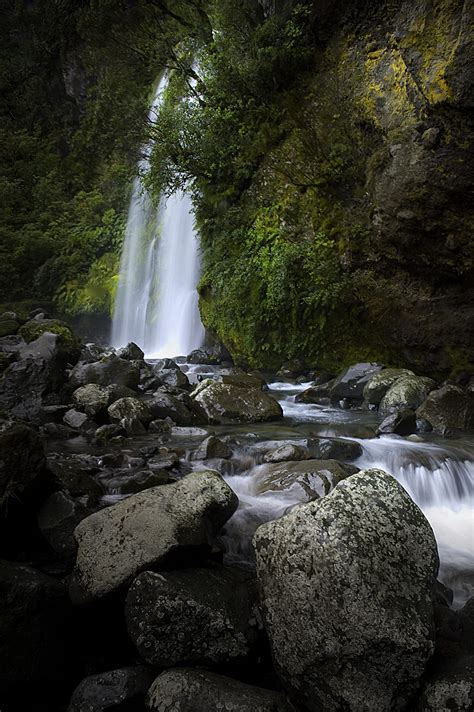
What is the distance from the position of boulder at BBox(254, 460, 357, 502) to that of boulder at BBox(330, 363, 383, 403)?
12.5ft

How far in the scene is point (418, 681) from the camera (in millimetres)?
2381

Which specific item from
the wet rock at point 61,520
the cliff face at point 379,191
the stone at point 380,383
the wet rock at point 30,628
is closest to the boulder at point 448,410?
the stone at point 380,383

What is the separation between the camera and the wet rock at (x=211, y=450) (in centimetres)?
559

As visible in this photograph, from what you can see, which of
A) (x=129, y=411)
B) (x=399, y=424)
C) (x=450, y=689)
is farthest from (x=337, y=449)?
(x=450, y=689)

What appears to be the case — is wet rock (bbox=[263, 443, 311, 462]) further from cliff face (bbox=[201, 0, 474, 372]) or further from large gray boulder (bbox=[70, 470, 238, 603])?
cliff face (bbox=[201, 0, 474, 372])

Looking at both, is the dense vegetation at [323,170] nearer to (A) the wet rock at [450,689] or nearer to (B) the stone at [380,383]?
(B) the stone at [380,383]

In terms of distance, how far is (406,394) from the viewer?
26.1ft

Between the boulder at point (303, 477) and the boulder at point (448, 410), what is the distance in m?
2.57

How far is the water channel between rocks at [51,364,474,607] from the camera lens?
414cm

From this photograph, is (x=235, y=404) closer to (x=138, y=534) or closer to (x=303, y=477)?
(x=303, y=477)

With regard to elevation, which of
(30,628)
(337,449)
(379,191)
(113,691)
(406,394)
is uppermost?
(379,191)

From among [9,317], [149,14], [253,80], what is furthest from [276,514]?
[149,14]

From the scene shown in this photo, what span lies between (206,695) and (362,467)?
3540 mm

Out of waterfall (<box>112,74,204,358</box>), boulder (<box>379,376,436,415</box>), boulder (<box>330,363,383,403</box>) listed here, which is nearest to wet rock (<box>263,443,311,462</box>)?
boulder (<box>379,376,436,415</box>)
